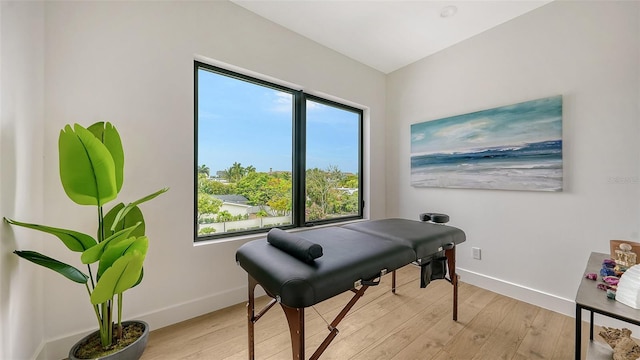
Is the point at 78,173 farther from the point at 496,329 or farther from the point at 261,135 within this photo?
Result: the point at 496,329

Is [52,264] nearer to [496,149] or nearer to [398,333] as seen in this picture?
[398,333]

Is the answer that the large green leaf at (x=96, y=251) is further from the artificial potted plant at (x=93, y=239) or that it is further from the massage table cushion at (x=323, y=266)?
the massage table cushion at (x=323, y=266)

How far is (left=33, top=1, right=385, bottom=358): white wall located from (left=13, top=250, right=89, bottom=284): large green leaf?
0.47 meters

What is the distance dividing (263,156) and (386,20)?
70.2 inches

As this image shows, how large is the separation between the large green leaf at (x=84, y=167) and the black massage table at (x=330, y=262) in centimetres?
73

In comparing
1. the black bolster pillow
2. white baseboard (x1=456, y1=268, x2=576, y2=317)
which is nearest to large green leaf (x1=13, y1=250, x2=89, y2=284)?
the black bolster pillow

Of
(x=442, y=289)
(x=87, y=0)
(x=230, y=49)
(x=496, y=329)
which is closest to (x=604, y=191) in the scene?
(x=496, y=329)

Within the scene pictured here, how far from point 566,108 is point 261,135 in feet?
8.71

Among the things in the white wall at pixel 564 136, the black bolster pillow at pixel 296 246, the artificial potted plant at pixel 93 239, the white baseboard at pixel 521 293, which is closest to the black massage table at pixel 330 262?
the black bolster pillow at pixel 296 246

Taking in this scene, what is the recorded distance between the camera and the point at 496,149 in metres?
2.26

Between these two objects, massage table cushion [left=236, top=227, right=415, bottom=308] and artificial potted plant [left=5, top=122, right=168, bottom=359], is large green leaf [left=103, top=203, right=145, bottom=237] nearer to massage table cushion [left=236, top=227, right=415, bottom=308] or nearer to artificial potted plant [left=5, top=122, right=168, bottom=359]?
artificial potted plant [left=5, top=122, right=168, bottom=359]

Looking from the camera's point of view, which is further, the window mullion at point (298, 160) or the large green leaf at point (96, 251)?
the window mullion at point (298, 160)

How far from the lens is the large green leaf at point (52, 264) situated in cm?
105

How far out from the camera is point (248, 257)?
1.22m
